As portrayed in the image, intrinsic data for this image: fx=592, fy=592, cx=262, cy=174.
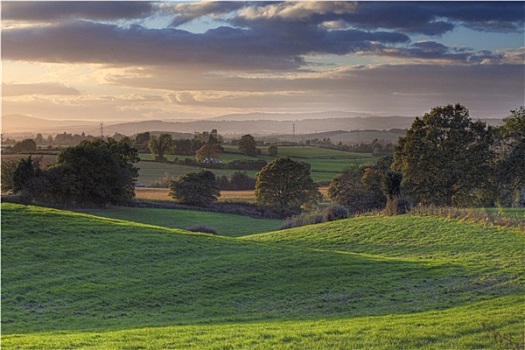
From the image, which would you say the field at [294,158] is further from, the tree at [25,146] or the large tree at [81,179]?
the tree at [25,146]

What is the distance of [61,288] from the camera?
77.5 feet

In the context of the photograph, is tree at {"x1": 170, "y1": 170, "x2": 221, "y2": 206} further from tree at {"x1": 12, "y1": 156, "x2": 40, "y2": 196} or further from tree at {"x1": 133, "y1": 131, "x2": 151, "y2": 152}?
tree at {"x1": 133, "y1": 131, "x2": 151, "y2": 152}

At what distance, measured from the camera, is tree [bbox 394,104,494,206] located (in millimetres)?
65750

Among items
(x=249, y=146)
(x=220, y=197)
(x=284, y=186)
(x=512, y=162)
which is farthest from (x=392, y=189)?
(x=249, y=146)

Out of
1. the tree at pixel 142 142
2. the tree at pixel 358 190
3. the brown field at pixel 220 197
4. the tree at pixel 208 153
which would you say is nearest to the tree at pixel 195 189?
the brown field at pixel 220 197

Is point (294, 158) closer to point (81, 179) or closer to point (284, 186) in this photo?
point (284, 186)

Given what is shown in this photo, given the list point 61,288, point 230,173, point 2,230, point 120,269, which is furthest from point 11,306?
point 230,173

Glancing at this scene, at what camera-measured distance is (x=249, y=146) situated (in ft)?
445

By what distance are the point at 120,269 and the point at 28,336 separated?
38.6ft

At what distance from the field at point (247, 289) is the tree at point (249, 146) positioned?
94467 mm

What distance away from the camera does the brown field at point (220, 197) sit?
9388cm

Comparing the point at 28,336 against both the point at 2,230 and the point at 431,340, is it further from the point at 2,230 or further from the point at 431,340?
the point at 2,230

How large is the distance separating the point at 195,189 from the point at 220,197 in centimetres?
684

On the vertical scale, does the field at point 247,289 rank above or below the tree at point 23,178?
below
